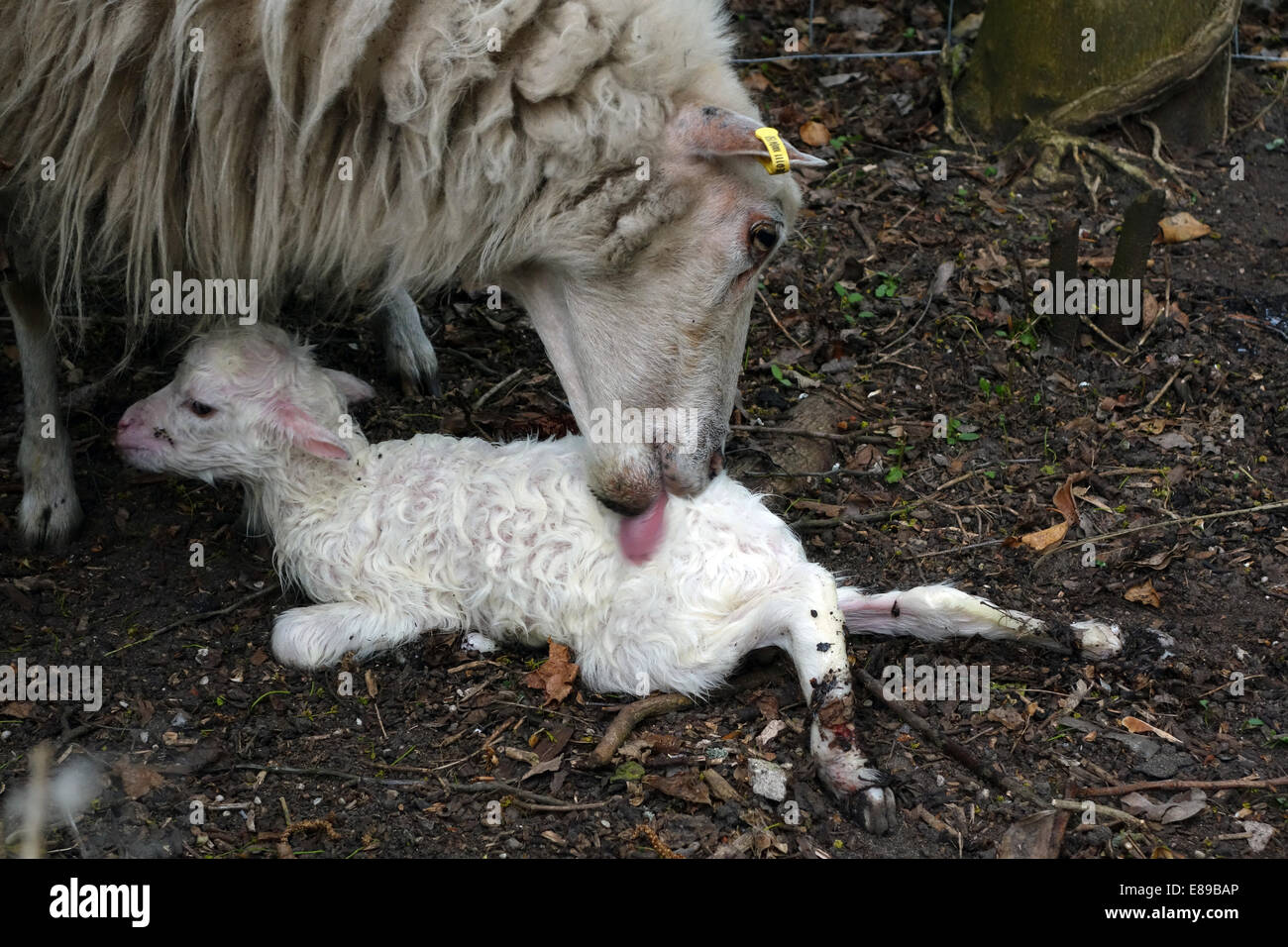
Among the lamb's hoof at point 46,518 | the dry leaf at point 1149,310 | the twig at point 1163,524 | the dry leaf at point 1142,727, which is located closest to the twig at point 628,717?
the dry leaf at point 1142,727

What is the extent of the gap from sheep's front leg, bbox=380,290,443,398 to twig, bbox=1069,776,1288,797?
3.02 m

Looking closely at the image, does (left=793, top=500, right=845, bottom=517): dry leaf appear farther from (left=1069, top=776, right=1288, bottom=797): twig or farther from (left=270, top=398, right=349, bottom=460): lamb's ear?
(left=270, top=398, right=349, bottom=460): lamb's ear

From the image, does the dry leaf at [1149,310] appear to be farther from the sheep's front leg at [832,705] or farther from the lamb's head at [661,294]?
the sheep's front leg at [832,705]

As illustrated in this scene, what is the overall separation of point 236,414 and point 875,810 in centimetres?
231

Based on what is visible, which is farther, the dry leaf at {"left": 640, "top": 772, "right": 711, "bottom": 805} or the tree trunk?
the tree trunk

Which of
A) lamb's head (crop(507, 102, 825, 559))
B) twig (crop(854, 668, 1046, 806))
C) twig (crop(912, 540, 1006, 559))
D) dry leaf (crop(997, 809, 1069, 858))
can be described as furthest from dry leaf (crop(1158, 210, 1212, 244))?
dry leaf (crop(997, 809, 1069, 858))

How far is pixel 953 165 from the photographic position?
6.56 metres

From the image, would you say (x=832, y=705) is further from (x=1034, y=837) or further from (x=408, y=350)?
(x=408, y=350)

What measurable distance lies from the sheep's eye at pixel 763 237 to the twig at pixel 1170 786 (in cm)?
170

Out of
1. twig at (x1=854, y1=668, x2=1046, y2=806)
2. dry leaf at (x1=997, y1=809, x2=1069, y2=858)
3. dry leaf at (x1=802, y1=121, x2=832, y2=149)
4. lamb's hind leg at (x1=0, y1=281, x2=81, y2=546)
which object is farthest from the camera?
dry leaf at (x1=802, y1=121, x2=832, y2=149)

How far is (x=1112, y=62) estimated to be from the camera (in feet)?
20.4

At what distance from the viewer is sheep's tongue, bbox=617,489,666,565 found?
4023mm

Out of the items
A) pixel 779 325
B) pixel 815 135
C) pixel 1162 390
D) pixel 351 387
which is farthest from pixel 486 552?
pixel 815 135

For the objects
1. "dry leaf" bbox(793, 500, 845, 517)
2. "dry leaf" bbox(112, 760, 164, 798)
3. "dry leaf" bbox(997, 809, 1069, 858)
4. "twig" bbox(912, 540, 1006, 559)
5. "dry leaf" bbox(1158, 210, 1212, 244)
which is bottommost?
"dry leaf" bbox(997, 809, 1069, 858)
